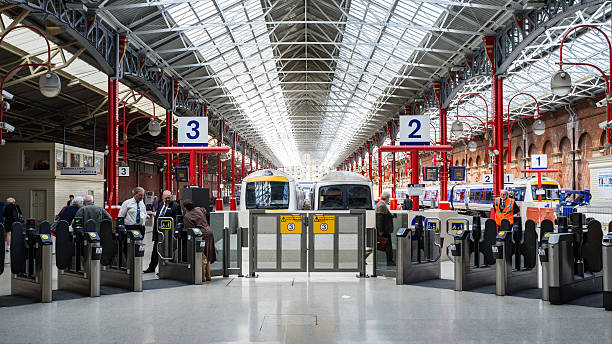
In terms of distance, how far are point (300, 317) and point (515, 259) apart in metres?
4.35

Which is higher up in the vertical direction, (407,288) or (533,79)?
(533,79)

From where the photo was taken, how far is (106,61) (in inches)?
746

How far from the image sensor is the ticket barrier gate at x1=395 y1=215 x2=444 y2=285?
1023 cm

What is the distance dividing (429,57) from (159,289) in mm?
21714

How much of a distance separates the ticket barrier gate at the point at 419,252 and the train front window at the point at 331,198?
28.6 feet

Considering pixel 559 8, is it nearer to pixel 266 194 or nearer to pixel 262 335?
pixel 266 194

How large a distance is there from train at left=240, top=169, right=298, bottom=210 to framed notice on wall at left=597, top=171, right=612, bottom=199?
1386 cm

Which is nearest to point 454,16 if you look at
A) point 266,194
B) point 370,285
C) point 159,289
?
point 266,194

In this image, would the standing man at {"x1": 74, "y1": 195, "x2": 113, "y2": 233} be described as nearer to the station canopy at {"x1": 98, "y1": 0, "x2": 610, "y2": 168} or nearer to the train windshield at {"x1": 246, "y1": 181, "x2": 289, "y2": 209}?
the station canopy at {"x1": 98, "y1": 0, "x2": 610, "y2": 168}

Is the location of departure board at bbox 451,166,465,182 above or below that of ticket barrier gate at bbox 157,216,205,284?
above

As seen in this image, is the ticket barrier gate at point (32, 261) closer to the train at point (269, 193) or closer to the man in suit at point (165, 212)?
the man in suit at point (165, 212)

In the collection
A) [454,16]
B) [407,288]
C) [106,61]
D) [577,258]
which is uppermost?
[454,16]

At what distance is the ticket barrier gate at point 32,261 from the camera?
28.5ft

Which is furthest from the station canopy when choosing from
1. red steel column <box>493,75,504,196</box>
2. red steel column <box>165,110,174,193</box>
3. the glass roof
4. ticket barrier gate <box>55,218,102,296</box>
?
ticket barrier gate <box>55,218,102,296</box>
